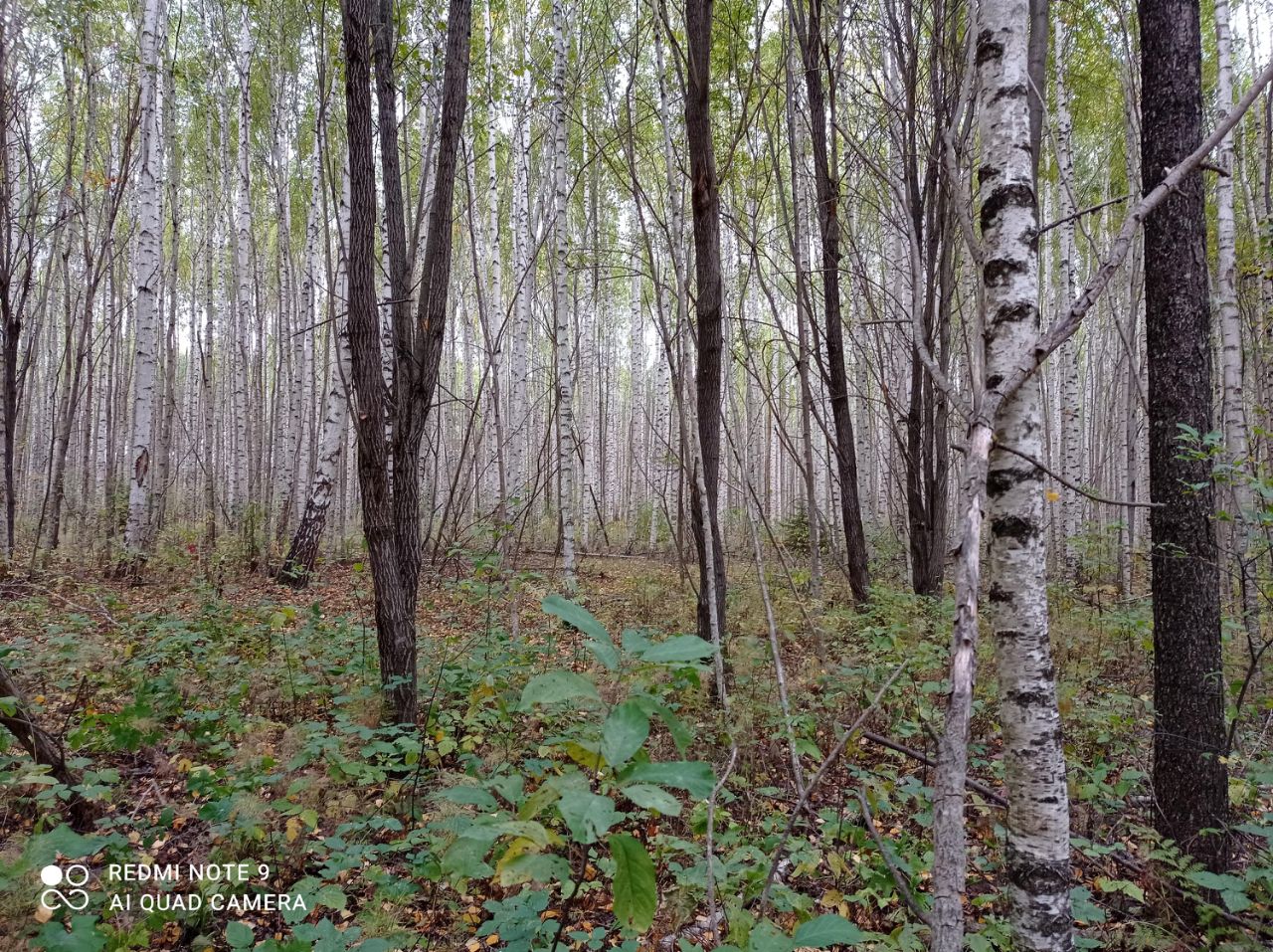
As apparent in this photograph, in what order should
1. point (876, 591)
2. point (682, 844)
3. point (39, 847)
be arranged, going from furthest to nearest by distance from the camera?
1. point (876, 591)
2. point (682, 844)
3. point (39, 847)

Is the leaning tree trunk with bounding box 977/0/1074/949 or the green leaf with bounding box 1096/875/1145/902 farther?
the green leaf with bounding box 1096/875/1145/902

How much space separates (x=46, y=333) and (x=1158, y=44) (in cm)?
2798

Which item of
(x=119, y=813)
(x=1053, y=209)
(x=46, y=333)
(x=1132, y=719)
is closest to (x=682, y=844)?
(x=119, y=813)

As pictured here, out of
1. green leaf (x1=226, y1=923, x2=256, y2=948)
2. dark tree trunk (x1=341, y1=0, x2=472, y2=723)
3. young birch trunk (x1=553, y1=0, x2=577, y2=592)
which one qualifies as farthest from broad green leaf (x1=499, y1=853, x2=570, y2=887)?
young birch trunk (x1=553, y1=0, x2=577, y2=592)

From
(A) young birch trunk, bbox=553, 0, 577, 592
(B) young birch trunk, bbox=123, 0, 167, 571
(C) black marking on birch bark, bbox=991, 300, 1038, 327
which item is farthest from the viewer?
(B) young birch trunk, bbox=123, 0, 167, 571

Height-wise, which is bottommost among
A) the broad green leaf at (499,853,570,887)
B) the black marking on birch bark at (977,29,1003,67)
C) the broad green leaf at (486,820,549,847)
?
the broad green leaf at (499,853,570,887)

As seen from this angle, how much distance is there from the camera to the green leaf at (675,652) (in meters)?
0.95

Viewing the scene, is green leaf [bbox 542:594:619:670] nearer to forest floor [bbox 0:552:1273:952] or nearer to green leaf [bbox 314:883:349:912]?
forest floor [bbox 0:552:1273:952]

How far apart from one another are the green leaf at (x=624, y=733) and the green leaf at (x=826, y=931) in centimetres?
48

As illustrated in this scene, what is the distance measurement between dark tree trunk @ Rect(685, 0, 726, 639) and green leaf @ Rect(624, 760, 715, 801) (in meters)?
2.09

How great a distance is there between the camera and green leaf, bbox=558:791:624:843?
0.83 metres

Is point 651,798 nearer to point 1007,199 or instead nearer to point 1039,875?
point 1039,875

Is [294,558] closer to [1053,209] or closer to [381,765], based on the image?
[381,765]

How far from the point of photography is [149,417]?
714cm
